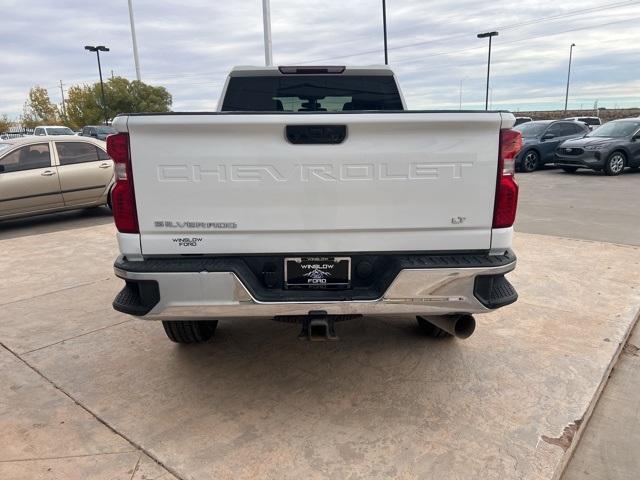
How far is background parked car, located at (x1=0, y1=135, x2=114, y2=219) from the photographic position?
27.9 feet

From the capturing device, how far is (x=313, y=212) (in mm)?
2570

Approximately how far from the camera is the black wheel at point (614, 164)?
14.5 metres

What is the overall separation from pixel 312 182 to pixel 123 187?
3.17 feet

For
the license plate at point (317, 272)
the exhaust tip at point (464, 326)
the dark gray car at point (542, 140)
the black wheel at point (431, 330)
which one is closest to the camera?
the license plate at point (317, 272)

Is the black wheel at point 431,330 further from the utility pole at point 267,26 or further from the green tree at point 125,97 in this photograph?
the green tree at point 125,97

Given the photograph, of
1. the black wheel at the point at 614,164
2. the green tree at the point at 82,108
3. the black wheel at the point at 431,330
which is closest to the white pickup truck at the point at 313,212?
the black wheel at the point at 431,330

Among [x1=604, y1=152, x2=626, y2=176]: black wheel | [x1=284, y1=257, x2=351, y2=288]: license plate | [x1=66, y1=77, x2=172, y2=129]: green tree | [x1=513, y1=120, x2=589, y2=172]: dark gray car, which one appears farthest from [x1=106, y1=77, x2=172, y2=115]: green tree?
[x1=284, y1=257, x2=351, y2=288]: license plate

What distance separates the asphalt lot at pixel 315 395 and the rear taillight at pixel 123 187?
119 cm

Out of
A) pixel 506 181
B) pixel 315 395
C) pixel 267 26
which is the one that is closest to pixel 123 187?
pixel 315 395

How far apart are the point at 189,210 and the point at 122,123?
0.54m

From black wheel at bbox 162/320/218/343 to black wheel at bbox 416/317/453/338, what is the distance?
1644 millimetres

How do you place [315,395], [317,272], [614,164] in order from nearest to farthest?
[317,272]
[315,395]
[614,164]

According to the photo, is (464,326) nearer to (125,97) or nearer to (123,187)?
(123,187)

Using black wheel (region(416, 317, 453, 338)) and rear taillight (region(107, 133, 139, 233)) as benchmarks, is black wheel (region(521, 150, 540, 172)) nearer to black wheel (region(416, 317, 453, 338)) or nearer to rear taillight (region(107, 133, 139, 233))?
black wheel (region(416, 317, 453, 338))
